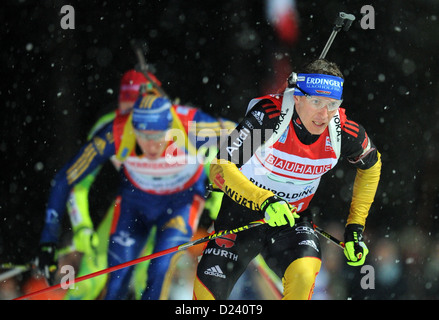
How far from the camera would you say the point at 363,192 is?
3.79 m

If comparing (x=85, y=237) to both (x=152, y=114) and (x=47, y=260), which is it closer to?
(x=47, y=260)

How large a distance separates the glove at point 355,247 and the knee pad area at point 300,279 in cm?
34

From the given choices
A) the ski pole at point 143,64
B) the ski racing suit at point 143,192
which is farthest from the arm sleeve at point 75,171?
the ski pole at point 143,64

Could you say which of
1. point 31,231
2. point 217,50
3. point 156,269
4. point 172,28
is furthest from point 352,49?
point 31,231

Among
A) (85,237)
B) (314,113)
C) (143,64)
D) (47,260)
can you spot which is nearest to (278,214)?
(314,113)

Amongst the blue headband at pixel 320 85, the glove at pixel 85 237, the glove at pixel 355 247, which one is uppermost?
the blue headband at pixel 320 85

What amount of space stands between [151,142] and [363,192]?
1.82 m

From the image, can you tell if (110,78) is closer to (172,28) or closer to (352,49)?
(172,28)

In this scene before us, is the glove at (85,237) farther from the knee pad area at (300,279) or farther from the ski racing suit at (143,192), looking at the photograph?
the knee pad area at (300,279)

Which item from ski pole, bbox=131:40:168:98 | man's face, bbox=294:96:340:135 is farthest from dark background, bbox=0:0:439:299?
man's face, bbox=294:96:340:135

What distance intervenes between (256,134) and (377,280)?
2.69 meters

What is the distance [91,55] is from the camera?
5.76 meters

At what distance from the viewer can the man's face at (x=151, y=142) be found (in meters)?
4.97

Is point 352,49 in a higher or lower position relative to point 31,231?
higher
